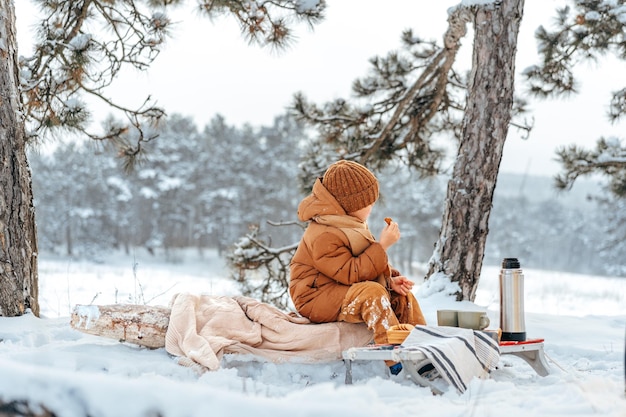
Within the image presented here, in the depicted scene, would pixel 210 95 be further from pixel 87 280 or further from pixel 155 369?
pixel 155 369

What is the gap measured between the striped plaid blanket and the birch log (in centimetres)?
134

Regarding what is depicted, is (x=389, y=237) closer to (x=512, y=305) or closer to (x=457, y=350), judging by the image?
(x=512, y=305)

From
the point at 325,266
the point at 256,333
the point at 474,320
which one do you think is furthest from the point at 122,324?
the point at 474,320

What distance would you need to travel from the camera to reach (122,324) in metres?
3.39

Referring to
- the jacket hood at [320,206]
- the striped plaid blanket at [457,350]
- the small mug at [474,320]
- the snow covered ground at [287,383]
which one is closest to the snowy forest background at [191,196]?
the snow covered ground at [287,383]

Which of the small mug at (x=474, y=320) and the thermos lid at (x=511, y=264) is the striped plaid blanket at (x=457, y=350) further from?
the thermos lid at (x=511, y=264)

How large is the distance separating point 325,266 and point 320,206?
0.35 m

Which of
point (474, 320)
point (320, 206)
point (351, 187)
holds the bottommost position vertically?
point (474, 320)

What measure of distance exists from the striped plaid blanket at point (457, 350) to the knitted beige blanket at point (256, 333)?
560 mm

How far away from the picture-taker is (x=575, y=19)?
20.8 feet

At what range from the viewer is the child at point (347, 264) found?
3344 millimetres

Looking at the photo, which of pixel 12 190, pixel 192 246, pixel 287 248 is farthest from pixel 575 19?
pixel 192 246

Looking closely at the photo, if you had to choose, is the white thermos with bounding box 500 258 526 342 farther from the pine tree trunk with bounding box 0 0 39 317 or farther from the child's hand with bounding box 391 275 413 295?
the pine tree trunk with bounding box 0 0 39 317

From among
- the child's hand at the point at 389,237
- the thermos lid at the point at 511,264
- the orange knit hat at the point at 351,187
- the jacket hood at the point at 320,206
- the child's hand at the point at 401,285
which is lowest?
the child's hand at the point at 401,285
